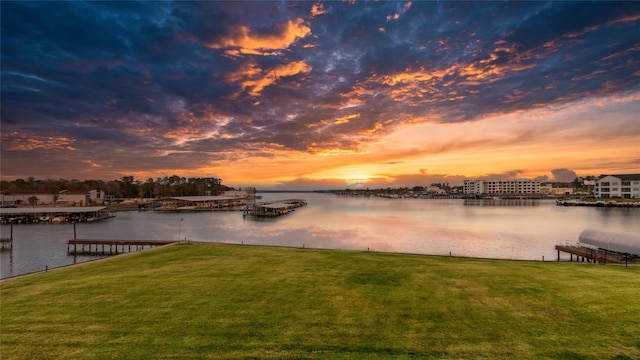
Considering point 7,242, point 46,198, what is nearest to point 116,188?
point 46,198

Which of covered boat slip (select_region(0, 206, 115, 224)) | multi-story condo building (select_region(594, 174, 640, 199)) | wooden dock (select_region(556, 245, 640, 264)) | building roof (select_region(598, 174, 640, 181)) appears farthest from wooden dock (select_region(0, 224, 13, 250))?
building roof (select_region(598, 174, 640, 181))

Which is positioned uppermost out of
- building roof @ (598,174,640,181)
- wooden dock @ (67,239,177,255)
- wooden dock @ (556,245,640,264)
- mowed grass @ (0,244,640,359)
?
building roof @ (598,174,640,181)

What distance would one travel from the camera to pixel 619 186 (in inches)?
4936

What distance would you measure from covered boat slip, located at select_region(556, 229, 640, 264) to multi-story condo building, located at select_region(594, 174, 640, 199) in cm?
13237

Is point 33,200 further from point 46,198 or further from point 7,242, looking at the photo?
point 7,242

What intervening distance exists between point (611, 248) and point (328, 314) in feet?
93.3

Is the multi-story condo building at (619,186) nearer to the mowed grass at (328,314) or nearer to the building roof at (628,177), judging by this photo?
the building roof at (628,177)

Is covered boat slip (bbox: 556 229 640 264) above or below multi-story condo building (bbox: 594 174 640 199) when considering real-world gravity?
below

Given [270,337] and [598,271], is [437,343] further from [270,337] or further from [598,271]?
[598,271]

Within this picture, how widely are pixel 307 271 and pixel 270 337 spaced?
6789 mm

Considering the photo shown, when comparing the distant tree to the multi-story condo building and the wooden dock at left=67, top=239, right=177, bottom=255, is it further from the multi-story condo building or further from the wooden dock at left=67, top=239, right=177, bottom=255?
the multi-story condo building

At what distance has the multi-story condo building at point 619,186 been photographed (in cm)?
12169

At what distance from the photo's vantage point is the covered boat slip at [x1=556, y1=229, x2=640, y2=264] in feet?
79.1

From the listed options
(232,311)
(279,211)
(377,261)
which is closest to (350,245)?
(377,261)
